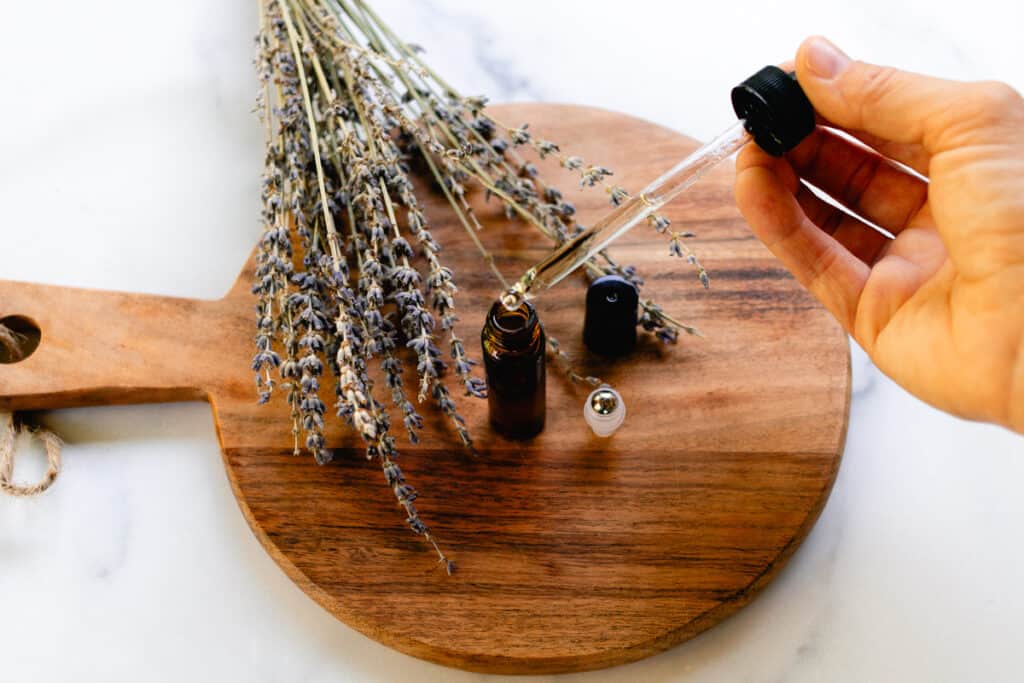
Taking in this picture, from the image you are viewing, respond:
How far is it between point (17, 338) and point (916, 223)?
122cm

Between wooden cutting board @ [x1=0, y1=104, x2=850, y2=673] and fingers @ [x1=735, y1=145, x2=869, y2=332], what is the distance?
92 mm

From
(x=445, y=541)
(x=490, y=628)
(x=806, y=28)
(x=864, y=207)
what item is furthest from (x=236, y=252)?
(x=806, y=28)

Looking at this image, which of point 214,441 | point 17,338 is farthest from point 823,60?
point 17,338

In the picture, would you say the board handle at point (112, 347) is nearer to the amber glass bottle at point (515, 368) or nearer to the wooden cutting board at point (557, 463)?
the wooden cutting board at point (557, 463)

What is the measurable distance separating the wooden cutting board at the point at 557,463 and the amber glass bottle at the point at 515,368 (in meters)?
0.05

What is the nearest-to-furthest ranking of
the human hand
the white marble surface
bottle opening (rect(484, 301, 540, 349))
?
the human hand
bottle opening (rect(484, 301, 540, 349))
the white marble surface

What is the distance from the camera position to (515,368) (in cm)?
113

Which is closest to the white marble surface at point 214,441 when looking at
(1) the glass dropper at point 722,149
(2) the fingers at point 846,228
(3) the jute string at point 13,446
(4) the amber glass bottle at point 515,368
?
(3) the jute string at point 13,446

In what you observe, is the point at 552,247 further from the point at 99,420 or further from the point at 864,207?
the point at 99,420

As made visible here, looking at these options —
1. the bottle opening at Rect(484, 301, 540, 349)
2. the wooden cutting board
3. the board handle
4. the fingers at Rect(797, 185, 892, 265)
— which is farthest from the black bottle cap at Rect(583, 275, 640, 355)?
the board handle

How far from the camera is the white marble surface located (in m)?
1.20

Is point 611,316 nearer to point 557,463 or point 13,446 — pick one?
point 557,463

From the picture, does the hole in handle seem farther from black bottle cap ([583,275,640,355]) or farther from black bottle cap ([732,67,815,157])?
black bottle cap ([732,67,815,157])

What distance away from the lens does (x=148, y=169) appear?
157 centimetres
